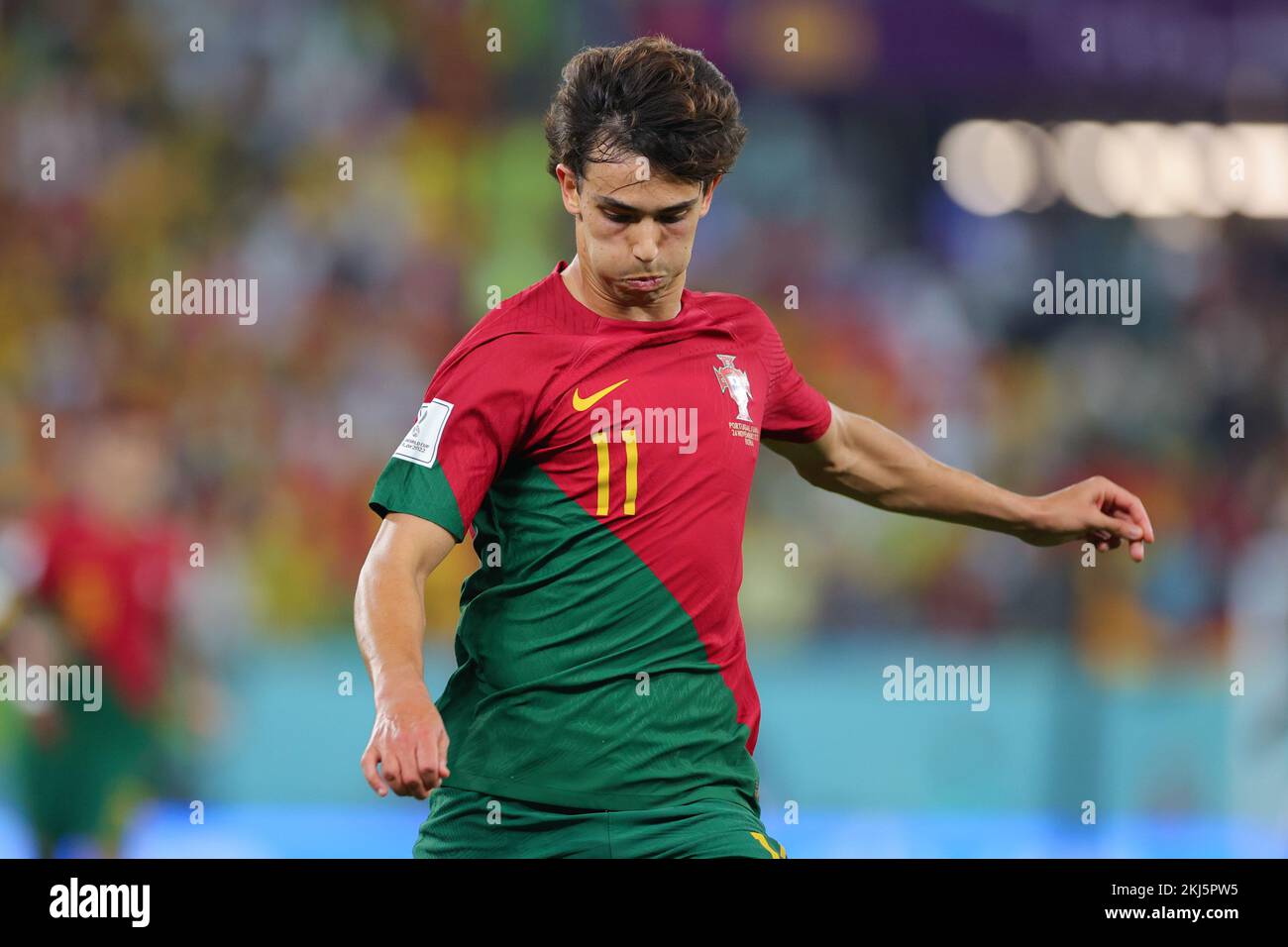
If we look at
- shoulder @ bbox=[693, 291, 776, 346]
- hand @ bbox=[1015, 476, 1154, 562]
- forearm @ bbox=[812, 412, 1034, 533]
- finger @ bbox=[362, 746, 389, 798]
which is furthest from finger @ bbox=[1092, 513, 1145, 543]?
finger @ bbox=[362, 746, 389, 798]

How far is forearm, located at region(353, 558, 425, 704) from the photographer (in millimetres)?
2377

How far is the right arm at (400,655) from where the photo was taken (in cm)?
218

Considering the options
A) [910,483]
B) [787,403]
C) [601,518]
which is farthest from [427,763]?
[910,483]

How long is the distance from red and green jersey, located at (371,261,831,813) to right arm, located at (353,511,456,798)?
0.24ft

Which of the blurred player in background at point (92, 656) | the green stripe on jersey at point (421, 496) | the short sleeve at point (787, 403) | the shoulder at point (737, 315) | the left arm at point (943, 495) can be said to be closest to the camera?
the green stripe on jersey at point (421, 496)

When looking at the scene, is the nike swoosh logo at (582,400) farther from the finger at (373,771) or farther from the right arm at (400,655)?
the finger at (373,771)

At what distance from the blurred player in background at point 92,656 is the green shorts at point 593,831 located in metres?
3.48

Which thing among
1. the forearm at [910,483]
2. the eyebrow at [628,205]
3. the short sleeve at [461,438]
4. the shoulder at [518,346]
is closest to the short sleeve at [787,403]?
the forearm at [910,483]

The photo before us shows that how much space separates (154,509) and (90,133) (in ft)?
10.3

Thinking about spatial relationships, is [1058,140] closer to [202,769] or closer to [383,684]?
[202,769]

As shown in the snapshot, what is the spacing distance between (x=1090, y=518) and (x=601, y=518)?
1.28 m

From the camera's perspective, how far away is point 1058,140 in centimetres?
919

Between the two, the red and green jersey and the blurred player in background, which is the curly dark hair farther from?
the blurred player in background
